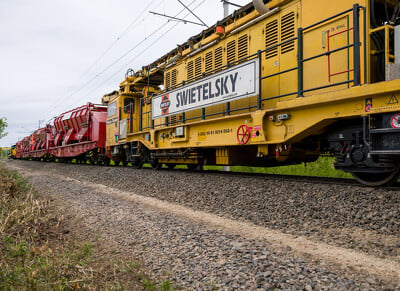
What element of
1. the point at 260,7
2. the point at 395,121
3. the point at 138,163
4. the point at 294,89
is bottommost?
the point at 138,163

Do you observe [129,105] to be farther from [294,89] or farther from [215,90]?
[294,89]

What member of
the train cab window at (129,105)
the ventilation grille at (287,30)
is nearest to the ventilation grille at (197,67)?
the ventilation grille at (287,30)

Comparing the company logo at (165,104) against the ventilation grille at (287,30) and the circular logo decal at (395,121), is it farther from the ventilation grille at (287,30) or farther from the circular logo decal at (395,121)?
the circular logo decal at (395,121)

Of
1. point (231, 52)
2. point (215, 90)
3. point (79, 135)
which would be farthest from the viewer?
point (79, 135)


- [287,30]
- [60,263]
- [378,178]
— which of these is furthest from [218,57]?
[60,263]

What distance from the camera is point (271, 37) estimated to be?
20.5ft

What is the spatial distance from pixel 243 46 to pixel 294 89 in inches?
74.8

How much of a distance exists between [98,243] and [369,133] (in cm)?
377

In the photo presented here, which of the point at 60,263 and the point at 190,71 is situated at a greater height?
the point at 190,71

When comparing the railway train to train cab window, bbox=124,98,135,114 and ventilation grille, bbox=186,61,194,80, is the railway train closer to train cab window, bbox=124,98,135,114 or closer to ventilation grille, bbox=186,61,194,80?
ventilation grille, bbox=186,61,194,80

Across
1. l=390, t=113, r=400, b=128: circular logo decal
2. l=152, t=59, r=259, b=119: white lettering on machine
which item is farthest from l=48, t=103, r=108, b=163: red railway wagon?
l=390, t=113, r=400, b=128: circular logo decal

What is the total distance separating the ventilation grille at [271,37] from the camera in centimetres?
616

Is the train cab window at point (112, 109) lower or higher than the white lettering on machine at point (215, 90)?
higher

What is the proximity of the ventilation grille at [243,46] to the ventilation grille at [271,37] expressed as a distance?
0.61 m
